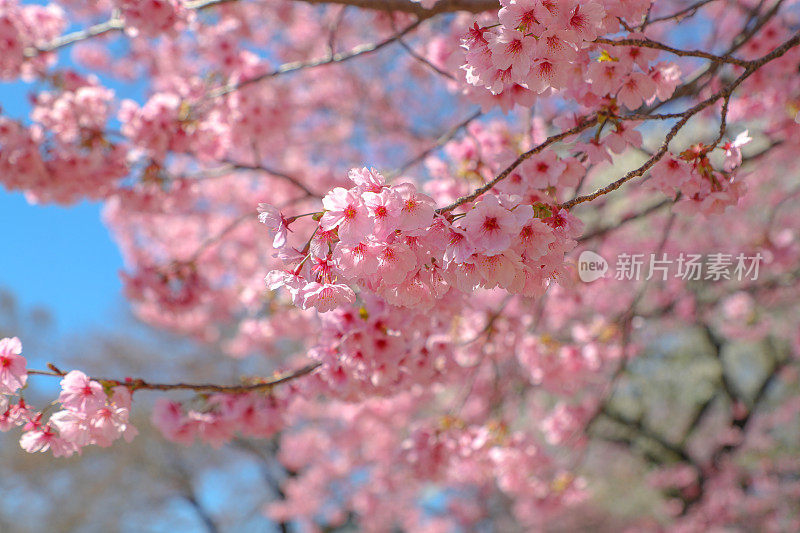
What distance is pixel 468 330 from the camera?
304 centimetres

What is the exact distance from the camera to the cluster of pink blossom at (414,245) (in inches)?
43.7

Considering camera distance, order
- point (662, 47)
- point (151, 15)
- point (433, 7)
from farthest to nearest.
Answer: point (151, 15) < point (433, 7) < point (662, 47)

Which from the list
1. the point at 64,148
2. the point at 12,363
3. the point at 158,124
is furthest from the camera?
the point at 64,148

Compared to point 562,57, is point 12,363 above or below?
below

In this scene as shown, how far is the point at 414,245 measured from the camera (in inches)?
46.5

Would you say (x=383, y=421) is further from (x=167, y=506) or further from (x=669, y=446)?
(x=167, y=506)

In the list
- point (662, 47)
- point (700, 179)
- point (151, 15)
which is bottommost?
point (700, 179)

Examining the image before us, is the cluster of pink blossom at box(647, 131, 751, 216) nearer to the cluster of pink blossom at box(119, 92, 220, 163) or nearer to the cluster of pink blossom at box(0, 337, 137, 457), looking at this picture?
the cluster of pink blossom at box(0, 337, 137, 457)

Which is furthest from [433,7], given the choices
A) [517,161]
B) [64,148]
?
[64,148]

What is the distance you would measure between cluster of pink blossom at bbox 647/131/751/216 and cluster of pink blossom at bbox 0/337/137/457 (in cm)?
177

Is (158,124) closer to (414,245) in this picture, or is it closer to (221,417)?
(221,417)

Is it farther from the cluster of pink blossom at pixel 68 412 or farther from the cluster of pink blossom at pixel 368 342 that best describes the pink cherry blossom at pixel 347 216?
the cluster of pink blossom at pixel 68 412

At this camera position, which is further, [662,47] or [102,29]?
[102,29]

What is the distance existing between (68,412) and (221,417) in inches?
26.0
